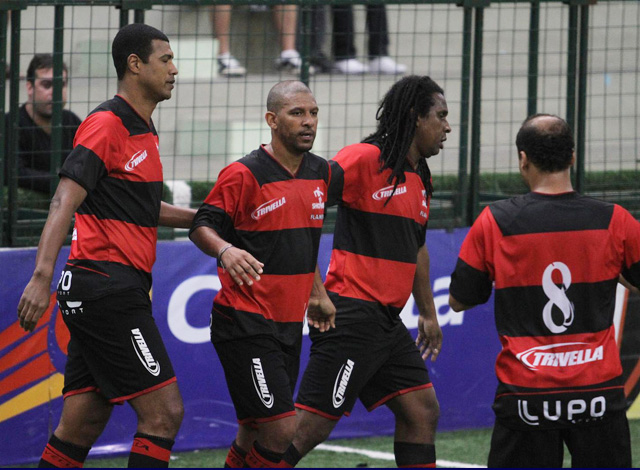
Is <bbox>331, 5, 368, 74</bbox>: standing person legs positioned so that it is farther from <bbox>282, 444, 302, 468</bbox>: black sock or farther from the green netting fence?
<bbox>282, 444, 302, 468</bbox>: black sock

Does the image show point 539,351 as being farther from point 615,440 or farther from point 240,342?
point 240,342

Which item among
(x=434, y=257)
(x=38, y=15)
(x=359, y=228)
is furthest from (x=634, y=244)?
(x=38, y=15)

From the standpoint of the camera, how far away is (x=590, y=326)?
4.25 meters

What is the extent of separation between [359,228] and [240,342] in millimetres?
916

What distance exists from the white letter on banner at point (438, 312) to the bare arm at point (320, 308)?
6.71ft

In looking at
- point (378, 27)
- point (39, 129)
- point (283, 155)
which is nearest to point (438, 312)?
point (378, 27)

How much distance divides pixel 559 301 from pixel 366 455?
3.07 m

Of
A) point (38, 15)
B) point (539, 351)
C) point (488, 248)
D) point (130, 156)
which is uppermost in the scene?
point (38, 15)

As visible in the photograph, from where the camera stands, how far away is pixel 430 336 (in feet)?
19.4

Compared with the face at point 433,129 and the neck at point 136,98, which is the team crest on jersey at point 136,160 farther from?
the face at point 433,129

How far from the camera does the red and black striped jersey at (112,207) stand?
486 centimetres

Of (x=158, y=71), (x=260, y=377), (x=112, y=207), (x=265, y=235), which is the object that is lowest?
(x=260, y=377)

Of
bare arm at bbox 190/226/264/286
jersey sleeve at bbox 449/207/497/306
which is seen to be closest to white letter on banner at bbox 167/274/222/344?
bare arm at bbox 190/226/264/286

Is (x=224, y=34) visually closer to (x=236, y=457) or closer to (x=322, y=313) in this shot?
(x=322, y=313)
